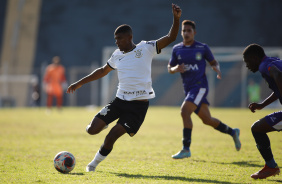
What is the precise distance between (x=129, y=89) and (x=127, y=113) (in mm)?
344

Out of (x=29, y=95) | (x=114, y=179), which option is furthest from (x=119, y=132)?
(x=29, y=95)

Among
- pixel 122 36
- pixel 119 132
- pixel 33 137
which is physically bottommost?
pixel 33 137

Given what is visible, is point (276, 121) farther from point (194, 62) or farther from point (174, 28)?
point (194, 62)

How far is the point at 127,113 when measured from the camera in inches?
241

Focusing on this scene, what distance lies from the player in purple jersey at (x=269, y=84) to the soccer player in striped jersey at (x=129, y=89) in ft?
4.19

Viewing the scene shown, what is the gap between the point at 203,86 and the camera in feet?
26.5

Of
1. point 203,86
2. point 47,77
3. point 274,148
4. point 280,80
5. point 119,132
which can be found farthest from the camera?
point 47,77

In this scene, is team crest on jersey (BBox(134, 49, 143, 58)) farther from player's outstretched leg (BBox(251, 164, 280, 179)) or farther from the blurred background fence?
the blurred background fence

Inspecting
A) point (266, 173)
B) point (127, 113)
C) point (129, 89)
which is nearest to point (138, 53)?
point (129, 89)

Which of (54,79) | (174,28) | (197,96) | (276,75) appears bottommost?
(197,96)

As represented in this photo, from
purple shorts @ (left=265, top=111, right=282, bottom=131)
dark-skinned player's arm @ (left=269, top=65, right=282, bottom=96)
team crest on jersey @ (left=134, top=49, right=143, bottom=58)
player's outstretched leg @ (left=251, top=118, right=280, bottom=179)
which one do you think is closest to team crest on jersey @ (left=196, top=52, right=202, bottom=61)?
team crest on jersey @ (left=134, top=49, right=143, bottom=58)

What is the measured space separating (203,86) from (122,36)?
2.54m

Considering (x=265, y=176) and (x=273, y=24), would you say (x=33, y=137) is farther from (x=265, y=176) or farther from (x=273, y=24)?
(x=273, y=24)

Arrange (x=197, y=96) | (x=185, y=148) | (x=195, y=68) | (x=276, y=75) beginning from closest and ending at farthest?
(x=276, y=75), (x=185, y=148), (x=197, y=96), (x=195, y=68)
